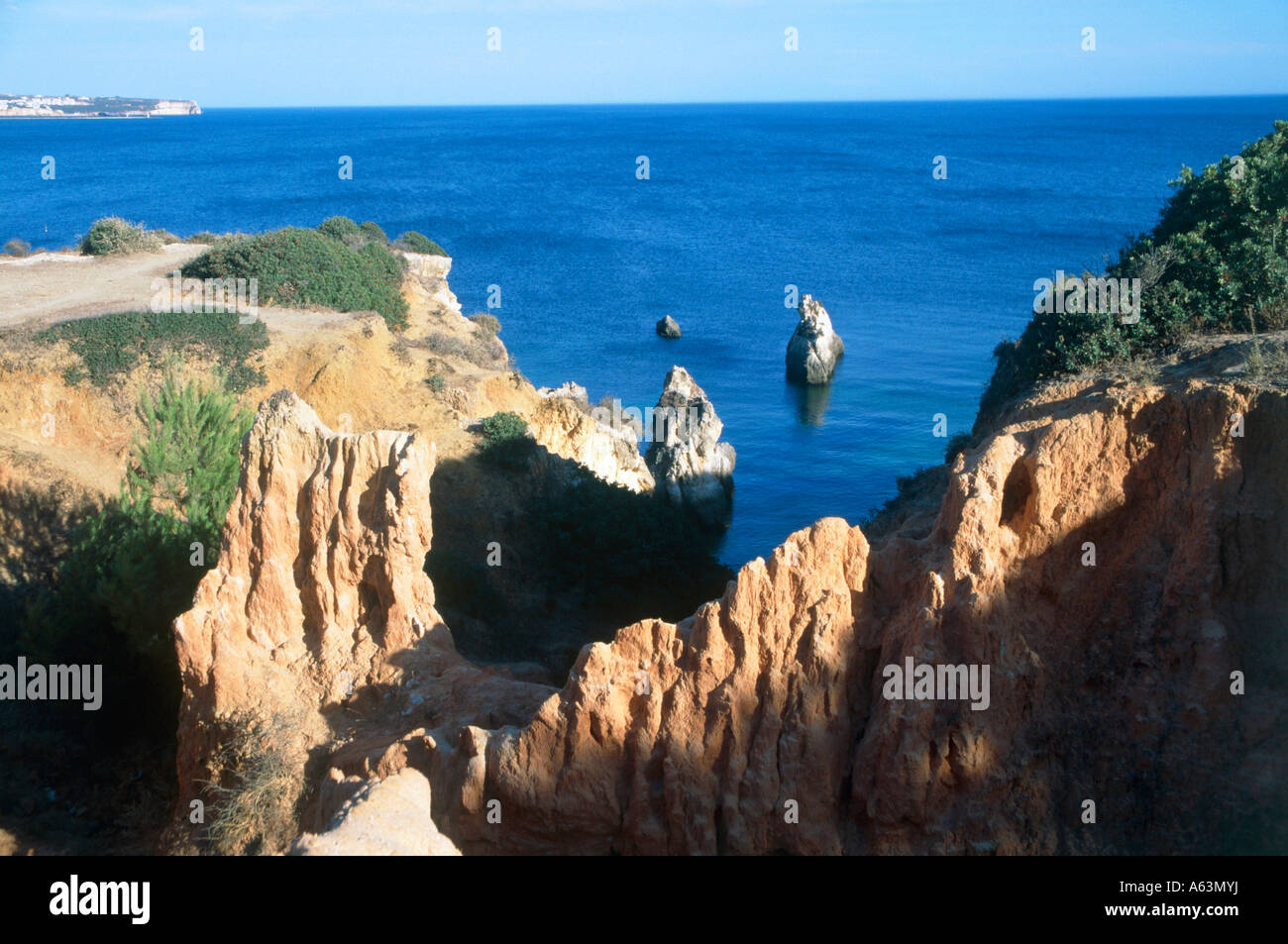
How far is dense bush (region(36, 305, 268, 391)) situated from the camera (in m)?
32.2

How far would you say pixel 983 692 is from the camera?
11.8 m

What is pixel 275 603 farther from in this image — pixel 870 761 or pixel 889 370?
pixel 889 370

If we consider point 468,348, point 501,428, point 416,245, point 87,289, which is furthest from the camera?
point 416,245

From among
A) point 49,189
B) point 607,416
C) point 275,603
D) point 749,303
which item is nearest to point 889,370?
point 749,303

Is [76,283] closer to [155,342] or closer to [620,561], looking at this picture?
[155,342]

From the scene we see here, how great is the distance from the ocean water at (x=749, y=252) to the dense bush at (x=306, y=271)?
29.0 ft

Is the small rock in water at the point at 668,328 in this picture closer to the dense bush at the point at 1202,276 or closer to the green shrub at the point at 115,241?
the green shrub at the point at 115,241

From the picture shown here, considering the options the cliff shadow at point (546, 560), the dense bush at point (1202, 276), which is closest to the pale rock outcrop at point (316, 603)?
the cliff shadow at point (546, 560)

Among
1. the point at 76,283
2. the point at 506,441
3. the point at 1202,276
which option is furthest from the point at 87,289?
the point at 1202,276

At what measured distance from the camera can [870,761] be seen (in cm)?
1212

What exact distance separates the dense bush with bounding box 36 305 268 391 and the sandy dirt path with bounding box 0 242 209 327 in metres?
1.83

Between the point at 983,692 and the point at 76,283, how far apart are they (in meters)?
41.3

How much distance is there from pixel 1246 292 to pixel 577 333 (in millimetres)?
66910

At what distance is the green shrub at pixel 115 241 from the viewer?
46812 mm
